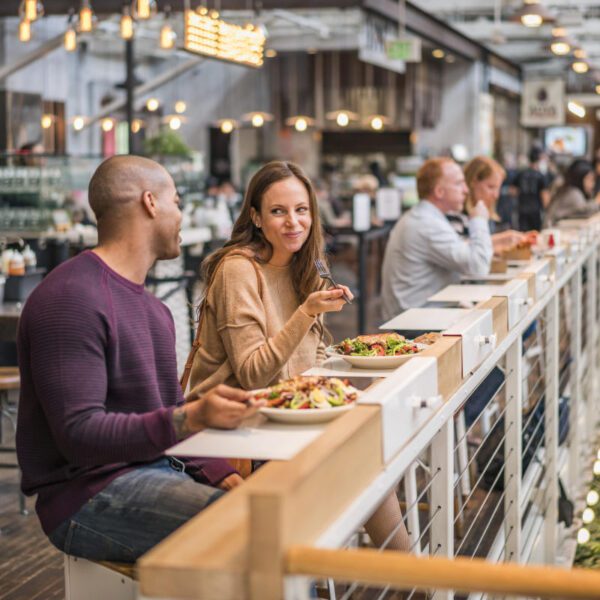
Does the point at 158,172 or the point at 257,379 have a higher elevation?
the point at 158,172

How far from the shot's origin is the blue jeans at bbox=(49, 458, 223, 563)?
2193 mm

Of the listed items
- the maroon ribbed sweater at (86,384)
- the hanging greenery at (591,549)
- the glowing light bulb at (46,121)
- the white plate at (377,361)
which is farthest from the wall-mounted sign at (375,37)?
the maroon ribbed sweater at (86,384)

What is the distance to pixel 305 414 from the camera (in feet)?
Answer: 6.76

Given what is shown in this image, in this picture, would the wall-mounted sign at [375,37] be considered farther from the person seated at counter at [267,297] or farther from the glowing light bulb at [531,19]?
the person seated at counter at [267,297]

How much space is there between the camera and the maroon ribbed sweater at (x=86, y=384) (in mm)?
2133

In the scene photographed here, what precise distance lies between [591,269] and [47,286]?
15.9 ft

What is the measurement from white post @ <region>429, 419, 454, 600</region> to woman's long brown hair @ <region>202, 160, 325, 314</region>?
98 cm

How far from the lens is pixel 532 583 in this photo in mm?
1292

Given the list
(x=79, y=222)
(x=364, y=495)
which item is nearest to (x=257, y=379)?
(x=364, y=495)

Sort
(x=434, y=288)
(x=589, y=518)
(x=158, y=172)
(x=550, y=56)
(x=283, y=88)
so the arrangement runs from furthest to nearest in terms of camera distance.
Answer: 1. (x=550, y=56)
2. (x=283, y=88)
3. (x=434, y=288)
4. (x=589, y=518)
5. (x=158, y=172)

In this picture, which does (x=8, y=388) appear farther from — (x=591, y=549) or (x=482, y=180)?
(x=482, y=180)

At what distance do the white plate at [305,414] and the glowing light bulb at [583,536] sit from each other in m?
3.10

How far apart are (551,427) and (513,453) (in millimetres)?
1024

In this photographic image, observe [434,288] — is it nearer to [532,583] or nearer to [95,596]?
[95,596]
